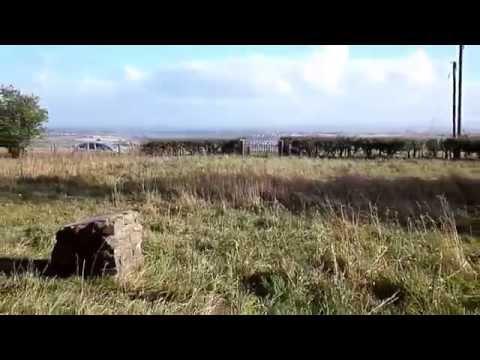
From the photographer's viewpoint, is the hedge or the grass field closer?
the grass field

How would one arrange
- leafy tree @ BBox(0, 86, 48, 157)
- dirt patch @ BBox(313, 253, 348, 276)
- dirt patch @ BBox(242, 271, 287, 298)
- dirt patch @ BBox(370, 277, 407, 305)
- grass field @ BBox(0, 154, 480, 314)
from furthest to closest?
leafy tree @ BBox(0, 86, 48, 157)
dirt patch @ BBox(313, 253, 348, 276)
dirt patch @ BBox(242, 271, 287, 298)
dirt patch @ BBox(370, 277, 407, 305)
grass field @ BBox(0, 154, 480, 314)

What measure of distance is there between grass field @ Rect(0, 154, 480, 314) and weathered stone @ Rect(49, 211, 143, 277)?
0.61ft

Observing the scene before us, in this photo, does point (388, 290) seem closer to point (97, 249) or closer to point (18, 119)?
point (97, 249)

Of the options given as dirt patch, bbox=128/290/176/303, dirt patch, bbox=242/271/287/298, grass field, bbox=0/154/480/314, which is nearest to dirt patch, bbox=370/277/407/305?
grass field, bbox=0/154/480/314

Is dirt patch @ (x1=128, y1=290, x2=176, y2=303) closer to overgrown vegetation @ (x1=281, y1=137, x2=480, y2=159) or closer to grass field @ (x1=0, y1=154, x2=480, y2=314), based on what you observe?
grass field @ (x1=0, y1=154, x2=480, y2=314)

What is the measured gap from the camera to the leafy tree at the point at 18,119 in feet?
53.7

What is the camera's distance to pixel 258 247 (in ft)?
14.8

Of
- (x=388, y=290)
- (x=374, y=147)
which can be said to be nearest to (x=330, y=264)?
(x=388, y=290)

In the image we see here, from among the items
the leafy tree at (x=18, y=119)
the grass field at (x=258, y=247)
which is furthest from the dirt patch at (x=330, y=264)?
the leafy tree at (x=18, y=119)

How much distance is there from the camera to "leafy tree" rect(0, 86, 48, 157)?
1636 centimetres

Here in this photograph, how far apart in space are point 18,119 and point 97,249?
15.2 m

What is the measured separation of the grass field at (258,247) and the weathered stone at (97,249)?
187 mm
